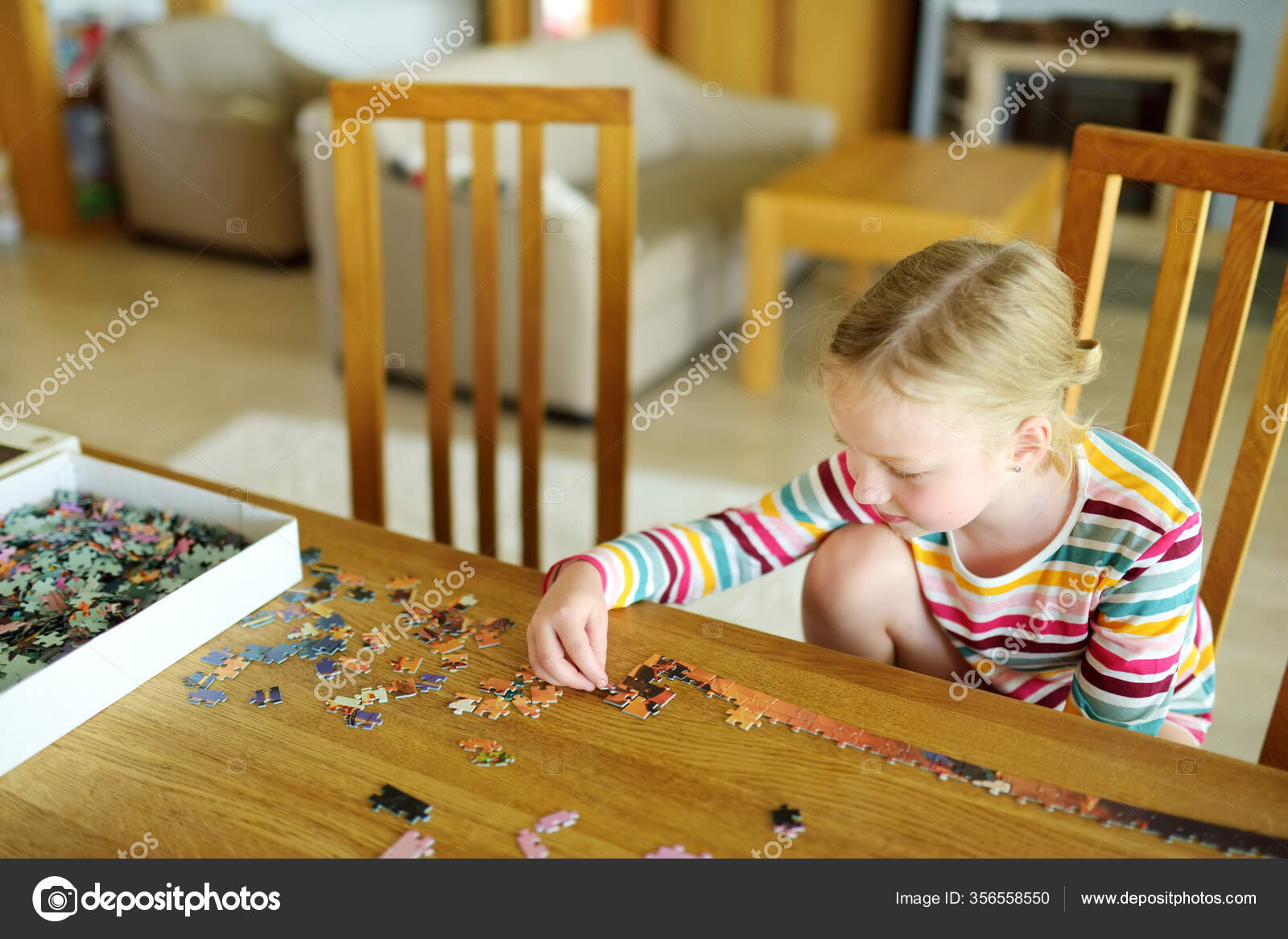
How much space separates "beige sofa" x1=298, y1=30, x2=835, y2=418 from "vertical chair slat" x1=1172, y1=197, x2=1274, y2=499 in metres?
1.38

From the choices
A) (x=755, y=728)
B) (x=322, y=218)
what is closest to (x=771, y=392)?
(x=322, y=218)

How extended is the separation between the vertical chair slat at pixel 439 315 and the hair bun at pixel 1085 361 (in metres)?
0.81

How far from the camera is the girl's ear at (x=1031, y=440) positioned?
985 mm

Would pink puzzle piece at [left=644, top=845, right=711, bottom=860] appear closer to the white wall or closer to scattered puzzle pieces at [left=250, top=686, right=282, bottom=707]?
scattered puzzle pieces at [left=250, top=686, right=282, bottom=707]

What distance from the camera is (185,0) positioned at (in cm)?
472

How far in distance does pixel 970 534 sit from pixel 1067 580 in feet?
0.34

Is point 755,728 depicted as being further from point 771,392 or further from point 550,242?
point 771,392

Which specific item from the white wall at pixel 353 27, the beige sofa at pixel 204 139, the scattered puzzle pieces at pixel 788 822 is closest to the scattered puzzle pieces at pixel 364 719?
the scattered puzzle pieces at pixel 788 822

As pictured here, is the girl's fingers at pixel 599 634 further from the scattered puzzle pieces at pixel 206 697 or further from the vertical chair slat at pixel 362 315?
the vertical chair slat at pixel 362 315

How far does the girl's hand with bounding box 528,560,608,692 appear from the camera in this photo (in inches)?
36.2

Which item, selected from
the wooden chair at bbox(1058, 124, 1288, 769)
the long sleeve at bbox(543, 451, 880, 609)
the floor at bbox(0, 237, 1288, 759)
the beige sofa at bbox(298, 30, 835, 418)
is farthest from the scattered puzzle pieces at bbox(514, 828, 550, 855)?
the beige sofa at bbox(298, 30, 835, 418)
